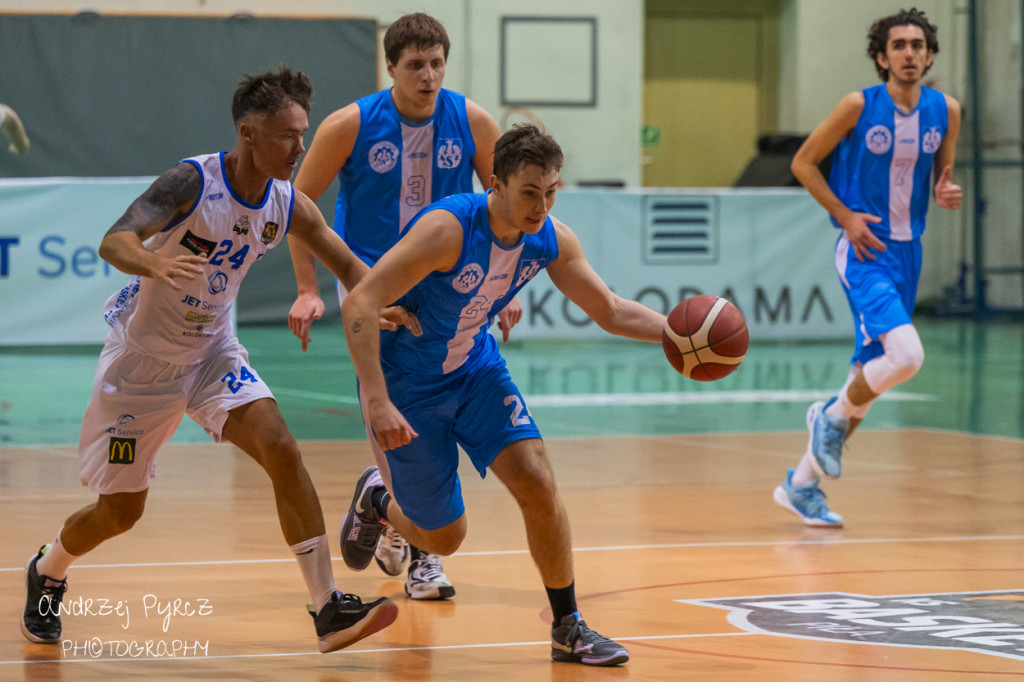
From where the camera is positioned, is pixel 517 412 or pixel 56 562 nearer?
pixel 517 412

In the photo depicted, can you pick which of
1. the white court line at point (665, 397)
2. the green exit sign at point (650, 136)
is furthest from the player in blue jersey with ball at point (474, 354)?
the green exit sign at point (650, 136)

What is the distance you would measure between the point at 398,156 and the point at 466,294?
1204mm

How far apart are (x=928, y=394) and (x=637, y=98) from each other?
930 centimetres

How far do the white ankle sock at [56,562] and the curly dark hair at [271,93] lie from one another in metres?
1.53

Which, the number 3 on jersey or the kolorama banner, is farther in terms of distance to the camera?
the kolorama banner

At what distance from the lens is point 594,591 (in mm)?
5312

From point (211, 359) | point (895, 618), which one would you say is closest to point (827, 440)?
point (895, 618)

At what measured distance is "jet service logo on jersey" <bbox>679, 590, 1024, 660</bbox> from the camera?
454cm

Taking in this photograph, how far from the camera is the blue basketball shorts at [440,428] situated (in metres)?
4.52

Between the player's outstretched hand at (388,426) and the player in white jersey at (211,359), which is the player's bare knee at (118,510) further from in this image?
the player's outstretched hand at (388,426)

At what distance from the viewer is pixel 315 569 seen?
437 cm

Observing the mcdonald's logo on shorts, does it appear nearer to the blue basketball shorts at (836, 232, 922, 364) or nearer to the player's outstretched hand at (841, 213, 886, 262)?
the blue basketball shorts at (836, 232, 922, 364)

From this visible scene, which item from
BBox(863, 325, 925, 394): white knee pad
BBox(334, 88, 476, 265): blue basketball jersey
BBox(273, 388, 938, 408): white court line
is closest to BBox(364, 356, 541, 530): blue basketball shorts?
BBox(334, 88, 476, 265): blue basketball jersey

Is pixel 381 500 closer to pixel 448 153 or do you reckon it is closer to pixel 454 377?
pixel 454 377
